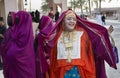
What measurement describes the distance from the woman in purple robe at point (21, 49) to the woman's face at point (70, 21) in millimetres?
453

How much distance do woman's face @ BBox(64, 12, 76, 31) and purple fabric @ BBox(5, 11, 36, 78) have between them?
0.45 meters

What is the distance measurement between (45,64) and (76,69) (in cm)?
39

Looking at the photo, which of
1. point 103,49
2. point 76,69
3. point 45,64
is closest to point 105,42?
point 103,49

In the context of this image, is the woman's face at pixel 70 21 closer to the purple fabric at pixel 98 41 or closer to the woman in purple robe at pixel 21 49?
the purple fabric at pixel 98 41

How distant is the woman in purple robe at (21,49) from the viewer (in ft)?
13.9

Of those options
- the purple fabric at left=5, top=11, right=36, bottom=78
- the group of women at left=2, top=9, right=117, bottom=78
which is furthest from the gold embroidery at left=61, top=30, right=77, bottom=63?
the purple fabric at left=5, top=11, right=36, bottom=78

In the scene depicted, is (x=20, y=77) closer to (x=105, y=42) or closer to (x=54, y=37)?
(x=54, y=37)

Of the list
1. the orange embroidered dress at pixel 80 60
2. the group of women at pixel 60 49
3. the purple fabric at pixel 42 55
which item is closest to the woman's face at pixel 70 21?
the group of women at pixel 60 49

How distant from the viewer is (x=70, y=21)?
4.06 m

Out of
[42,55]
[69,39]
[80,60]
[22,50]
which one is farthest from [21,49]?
[80,60]

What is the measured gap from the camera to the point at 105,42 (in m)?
4.18

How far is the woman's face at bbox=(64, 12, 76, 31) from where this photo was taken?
4.05 metres

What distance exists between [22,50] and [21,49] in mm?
16

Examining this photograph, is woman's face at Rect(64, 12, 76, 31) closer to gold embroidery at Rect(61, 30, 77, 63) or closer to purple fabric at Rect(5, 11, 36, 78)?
gold embroidery at Rect(61, 30, 77, 63)
